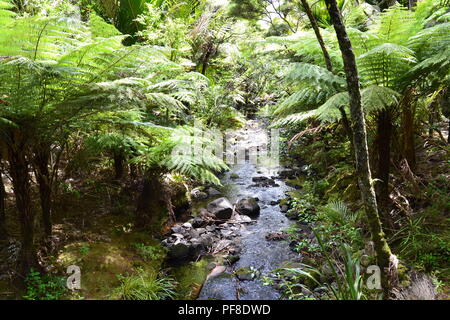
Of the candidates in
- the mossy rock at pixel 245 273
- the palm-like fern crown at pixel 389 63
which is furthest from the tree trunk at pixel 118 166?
the palm-like fern crown at pixel 389 63

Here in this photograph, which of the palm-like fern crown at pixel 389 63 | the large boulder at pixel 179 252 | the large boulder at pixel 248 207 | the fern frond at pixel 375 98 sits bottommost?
the large boulder at pixel 179 252

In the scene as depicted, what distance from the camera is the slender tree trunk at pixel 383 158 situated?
254 cm

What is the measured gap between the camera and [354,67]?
180 cm

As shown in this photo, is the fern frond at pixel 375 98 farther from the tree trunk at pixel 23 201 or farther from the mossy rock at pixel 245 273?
the tree trunk at pixel 23 201

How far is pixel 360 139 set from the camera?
1854 mm

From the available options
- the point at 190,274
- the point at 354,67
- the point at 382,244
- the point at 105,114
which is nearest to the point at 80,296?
the point at 190,274

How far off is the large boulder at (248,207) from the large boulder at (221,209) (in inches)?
6.9

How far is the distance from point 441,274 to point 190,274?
85.8 inches

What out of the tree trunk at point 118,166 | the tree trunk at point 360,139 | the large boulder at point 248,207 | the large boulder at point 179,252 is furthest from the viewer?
the large boulder at point 248,207

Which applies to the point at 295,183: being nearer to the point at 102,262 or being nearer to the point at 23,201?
the point at 102,262

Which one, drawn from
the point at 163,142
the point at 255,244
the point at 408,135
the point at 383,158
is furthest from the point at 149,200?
the point at 408,135

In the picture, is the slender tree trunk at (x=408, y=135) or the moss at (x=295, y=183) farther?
the moss at (x=295, y=183)

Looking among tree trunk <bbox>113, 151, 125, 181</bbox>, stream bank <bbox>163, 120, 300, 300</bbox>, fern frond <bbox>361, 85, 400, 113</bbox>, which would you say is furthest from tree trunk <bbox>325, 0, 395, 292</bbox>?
tree trunk <bbox>113, 151, 125, 181</bbox>
